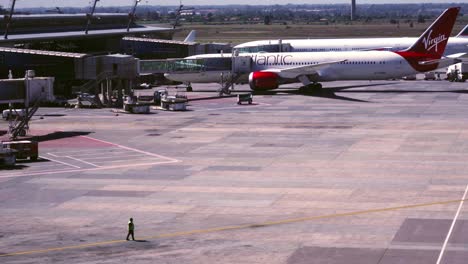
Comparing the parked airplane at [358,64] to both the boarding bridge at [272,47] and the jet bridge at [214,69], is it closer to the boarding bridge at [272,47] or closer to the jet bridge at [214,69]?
the jet bridge at [214,69]

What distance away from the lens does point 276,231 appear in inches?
1842

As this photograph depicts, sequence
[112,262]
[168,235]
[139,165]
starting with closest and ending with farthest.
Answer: [112,262]
[168,235]
[139,165]

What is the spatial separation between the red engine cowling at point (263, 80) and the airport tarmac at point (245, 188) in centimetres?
1567

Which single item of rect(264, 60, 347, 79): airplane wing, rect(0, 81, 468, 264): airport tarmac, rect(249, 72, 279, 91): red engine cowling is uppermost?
rect(264, 60, 347, 79): airplane wing

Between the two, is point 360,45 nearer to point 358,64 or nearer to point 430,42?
point 430,42

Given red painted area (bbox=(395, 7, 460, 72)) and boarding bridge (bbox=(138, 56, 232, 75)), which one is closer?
red painted area (bbox=(395, 7, 460, 72))

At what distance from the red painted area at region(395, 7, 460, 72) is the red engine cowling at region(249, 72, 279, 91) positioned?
580 inches

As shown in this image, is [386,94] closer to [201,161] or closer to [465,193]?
[201,161]

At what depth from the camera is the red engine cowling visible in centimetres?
11281

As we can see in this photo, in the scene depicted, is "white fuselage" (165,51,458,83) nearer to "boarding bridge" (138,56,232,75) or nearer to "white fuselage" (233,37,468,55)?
"boarding bridge" (138,56,232,75)

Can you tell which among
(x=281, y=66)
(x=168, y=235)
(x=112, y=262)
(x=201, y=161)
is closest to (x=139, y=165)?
(x=201, y=161)

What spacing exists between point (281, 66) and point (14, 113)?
128ft

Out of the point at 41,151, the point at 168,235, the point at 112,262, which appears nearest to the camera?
the point at 112,262

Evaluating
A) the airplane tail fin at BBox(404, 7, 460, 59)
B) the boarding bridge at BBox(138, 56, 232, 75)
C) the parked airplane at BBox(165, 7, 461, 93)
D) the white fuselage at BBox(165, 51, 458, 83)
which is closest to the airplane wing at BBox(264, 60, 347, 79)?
the parked airplane at BBox(165, 7, 461, 93)
